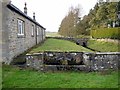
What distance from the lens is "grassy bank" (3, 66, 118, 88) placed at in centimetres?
761

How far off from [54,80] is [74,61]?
2506 mm

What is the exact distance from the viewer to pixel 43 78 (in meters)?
8.66

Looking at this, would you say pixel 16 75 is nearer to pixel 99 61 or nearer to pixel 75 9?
pixel 99 61

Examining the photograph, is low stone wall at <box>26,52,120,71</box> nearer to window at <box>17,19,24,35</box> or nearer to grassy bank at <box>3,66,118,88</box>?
grassy bank at <box>3,66,118,88</box>

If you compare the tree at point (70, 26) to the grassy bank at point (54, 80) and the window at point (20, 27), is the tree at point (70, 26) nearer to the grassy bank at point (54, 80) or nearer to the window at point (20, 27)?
the window at point (20, 27)

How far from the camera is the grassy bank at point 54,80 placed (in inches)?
300

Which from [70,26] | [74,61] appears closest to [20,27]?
[74,61]

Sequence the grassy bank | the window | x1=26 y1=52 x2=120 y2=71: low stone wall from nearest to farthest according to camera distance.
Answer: the grassy bank, x1=26 y1=52 x2=120 y2=71: low stone wall, the window

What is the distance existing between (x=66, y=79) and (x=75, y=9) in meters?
61.7

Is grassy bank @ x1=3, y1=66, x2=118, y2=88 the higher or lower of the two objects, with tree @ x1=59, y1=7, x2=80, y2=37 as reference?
lower

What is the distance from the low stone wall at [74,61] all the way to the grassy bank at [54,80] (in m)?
0.72

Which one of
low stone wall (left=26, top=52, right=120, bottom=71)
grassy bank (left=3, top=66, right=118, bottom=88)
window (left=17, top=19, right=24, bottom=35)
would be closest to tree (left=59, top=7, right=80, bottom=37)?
window (left=17, top=19, right=24, bottom=35)

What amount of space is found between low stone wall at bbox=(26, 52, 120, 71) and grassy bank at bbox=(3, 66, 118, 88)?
0.72m

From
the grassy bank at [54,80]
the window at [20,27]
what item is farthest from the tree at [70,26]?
the grassy bank at [54,80]
